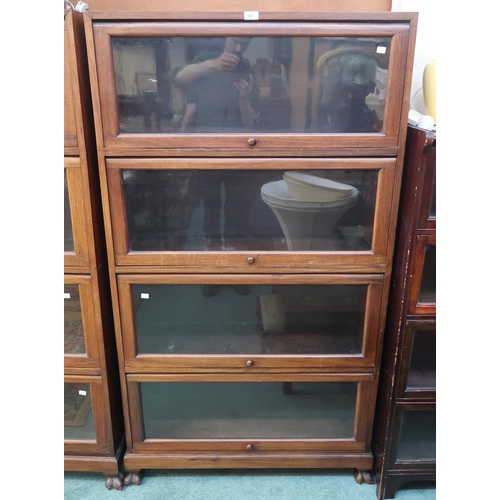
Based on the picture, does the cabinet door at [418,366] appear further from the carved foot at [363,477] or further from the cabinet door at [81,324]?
the cabinet door at [81,324]

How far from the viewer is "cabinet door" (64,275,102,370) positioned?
3.50 ft

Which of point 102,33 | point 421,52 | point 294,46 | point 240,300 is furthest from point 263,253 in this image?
point 421,52

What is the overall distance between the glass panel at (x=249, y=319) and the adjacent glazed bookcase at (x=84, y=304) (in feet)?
0.35

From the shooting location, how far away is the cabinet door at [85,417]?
1.16m

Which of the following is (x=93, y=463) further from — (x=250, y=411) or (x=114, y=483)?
(x=250, y=411)

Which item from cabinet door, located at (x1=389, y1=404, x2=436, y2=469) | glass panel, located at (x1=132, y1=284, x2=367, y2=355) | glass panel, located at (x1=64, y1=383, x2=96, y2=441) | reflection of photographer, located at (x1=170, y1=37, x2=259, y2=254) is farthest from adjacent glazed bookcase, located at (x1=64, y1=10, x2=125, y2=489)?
cabinet door, located at (x1=389, y1=404, x2=436, y2=469)

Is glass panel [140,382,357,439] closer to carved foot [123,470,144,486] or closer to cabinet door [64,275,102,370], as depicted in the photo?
carved foot [123,470,144,486]

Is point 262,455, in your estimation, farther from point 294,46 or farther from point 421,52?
point 421,52

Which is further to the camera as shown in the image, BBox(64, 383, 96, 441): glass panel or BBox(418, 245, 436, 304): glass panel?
BBox(64, 383, 96, 441): glass panel

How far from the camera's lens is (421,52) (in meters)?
1.20

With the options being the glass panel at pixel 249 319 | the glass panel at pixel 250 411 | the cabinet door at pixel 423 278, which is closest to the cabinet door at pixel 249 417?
the glass panel at pixel 250 411

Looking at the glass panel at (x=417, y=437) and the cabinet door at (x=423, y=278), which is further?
the glass panel at (x=417, y=437)

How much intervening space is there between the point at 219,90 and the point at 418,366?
836mm

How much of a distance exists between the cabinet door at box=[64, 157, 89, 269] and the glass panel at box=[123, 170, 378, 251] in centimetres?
10
